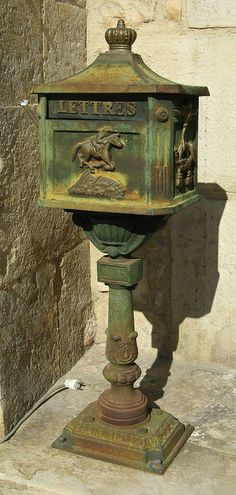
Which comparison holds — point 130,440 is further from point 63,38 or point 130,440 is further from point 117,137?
point 63,38

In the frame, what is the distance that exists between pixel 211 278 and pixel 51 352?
83 centimetres

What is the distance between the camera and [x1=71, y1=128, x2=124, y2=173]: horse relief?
6.89ft

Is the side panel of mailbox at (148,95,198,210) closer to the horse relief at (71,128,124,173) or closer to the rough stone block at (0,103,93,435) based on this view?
the horse relief at (71,128,124,173)

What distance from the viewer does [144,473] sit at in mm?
2412

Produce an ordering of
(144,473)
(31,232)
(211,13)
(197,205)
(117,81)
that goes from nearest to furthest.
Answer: (117,81)
(144,473)
(31,232)
(211,13)
(197,205)

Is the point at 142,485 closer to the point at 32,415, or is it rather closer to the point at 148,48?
the point at 32,415

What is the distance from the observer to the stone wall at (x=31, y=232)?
8.41 feet

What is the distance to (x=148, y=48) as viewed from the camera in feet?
10.1

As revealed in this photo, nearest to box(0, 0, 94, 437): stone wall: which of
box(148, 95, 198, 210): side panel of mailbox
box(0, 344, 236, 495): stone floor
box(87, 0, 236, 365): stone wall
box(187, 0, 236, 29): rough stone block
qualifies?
box(0, 344, 236, 495): stone floor

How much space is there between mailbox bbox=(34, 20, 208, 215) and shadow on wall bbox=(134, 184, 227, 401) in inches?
34.2

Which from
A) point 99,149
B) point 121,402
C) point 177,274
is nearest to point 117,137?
point 99,149

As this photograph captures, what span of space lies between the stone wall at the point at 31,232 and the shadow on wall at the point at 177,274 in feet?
1.26

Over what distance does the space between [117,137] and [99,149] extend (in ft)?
0.23

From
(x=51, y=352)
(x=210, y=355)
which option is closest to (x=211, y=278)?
(x=210, y=355)
